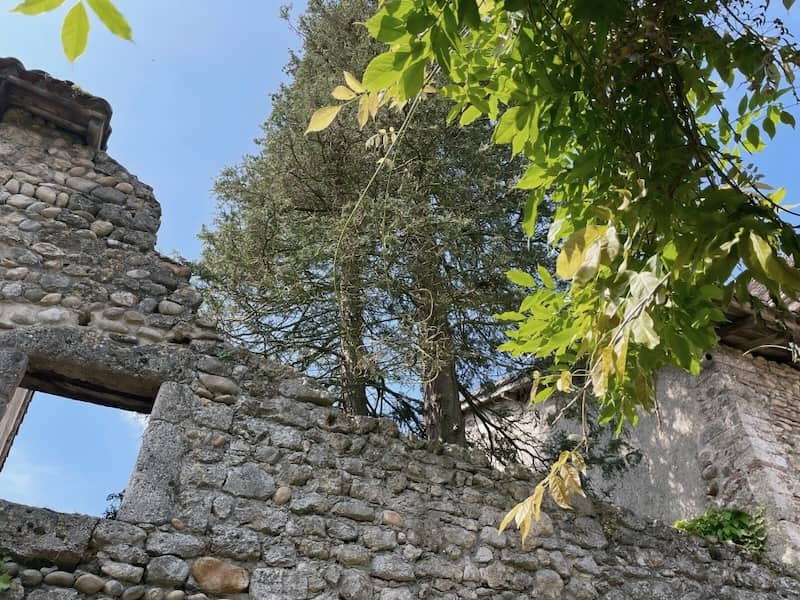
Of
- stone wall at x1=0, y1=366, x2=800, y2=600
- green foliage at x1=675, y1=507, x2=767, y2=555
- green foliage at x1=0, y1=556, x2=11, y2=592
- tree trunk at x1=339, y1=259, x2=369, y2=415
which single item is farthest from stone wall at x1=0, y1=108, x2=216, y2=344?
green foliage at x1=675, y1=507, x2=767, y2=555

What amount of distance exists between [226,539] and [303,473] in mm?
533

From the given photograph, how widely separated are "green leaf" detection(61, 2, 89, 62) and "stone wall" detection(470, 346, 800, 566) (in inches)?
195

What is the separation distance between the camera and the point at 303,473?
3545mm

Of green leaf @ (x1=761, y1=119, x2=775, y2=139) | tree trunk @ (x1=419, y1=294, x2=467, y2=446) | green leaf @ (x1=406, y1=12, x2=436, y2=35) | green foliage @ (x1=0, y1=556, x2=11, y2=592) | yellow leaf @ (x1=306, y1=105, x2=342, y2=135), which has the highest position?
tree trunk @ (x1=419, y1=294, x2=467, y2=446)

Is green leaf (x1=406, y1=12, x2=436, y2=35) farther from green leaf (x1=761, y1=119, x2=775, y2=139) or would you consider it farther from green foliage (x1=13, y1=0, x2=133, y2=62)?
green leaf (x1=761, y1=119, x2=775, y2=139)

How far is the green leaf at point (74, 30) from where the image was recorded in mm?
1319

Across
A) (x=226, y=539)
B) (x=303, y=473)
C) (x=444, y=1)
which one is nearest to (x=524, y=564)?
(x=303, y=473)

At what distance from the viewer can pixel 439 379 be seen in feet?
19.4

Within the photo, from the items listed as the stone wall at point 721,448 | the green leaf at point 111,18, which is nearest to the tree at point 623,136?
the green leaf at point 111,18

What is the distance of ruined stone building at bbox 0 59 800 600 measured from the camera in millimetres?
3045

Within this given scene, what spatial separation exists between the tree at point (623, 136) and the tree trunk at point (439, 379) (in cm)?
281

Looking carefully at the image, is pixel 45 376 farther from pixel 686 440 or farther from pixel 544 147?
pixel 686 440

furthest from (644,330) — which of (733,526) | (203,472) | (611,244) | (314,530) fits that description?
(733,526)

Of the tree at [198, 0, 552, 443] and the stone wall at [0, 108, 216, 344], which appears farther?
the tree at [198, 0, 552, 443]
